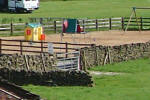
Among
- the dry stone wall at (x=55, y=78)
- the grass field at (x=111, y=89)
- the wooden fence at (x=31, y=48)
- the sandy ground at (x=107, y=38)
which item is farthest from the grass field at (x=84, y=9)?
the dry stone wall at (x=55, y=78)

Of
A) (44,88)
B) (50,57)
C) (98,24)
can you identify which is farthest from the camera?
(98,24)

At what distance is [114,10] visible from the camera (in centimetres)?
6669

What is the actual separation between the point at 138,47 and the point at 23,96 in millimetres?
15738

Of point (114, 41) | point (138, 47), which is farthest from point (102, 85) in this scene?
point (114, 41)

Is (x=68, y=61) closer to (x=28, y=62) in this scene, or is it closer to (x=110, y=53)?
(x=28, y=62)

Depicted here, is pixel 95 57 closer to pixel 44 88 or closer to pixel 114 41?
pixel 44 88

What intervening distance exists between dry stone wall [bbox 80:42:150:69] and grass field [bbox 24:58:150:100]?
1650 millimetres

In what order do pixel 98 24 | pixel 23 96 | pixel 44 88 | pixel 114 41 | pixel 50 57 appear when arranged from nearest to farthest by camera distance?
1. pixel 23 96
2. pixel 44 88
3. pixel 50 57
4. pixel 114 41
5. pixel 98 24

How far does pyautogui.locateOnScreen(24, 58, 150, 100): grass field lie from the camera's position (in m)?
19.7

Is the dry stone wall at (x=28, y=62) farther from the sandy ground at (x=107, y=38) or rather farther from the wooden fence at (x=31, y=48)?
the sandy ground at (x=107, y=38)

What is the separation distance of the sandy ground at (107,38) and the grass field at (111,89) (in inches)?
446

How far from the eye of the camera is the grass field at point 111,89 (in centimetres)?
1972

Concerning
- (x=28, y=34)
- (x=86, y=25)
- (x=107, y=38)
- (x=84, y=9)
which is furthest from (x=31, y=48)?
(x=84, y=9)

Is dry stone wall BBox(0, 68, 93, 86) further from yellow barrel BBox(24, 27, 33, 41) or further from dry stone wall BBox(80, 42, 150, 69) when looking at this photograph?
yellow barrel BBox(24, 27, 33, 41)
